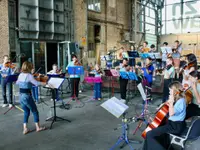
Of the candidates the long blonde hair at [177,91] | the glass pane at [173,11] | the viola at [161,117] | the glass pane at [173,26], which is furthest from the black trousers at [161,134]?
the glass pane at [173,11]

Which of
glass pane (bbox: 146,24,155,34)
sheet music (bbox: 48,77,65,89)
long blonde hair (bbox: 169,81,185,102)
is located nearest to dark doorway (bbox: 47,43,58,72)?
sheet music (bbox: 48,77,65,89)

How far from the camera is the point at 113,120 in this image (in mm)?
6043

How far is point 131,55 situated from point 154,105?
278cm

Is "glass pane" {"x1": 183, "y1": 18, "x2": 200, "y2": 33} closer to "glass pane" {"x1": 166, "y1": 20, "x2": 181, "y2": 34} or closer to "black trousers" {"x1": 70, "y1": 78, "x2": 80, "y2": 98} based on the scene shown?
"glass pane" {"x1": 166, "y1": 20, "x2": 181, "y2": 34}

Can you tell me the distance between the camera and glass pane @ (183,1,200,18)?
82.3 feet

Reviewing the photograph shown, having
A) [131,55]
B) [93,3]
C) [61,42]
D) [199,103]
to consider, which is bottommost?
[199,103]

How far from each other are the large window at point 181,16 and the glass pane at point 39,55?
711 inches

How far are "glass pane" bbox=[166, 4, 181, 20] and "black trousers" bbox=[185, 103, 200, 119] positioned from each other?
80.9ft

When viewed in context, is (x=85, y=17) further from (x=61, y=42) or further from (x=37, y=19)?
(x=37, y=19)

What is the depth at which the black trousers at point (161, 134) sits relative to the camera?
3.36 m

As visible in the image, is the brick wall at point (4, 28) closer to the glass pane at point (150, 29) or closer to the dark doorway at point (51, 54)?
the dark doorway at point (51, 54)

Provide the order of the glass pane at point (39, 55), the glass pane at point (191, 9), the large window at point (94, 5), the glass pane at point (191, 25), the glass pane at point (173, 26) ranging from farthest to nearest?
the glass pane at point (173, 26) → the glass pane at point (191, 25) → the glass pane at point (191, 9) → the large window at point (94, 5) → the glass pane at point (39, 55)

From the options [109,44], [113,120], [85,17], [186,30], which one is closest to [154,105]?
[113,120]

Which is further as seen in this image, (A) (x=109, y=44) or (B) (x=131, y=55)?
(A) (x=109, y=44)
